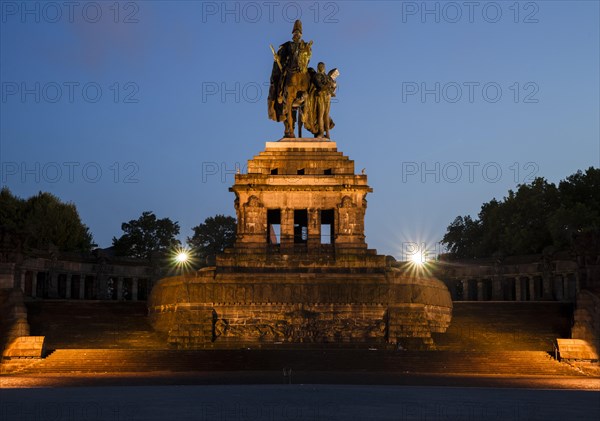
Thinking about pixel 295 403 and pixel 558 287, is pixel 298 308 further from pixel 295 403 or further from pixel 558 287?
pixel 558 287

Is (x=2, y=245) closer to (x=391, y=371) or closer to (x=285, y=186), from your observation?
(x=285, y=186)

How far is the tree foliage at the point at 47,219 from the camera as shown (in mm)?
75375

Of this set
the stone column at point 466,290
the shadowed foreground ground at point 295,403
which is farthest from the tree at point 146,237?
the shadowed foreground ground at point 295,403

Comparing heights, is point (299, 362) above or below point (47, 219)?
below

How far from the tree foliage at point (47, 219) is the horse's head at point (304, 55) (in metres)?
34.3

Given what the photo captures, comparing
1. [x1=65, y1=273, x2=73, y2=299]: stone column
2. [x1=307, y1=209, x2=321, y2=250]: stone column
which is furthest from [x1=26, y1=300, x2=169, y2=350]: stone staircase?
[x1=65, y1=273, x2=73, y2=299]: stone column

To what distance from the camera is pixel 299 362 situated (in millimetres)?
32938

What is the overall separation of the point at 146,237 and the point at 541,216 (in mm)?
39499

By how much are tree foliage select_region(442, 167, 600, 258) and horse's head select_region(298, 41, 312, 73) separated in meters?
27.7

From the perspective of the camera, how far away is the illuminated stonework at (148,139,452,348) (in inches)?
1590

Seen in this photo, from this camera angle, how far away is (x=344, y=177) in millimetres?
46969

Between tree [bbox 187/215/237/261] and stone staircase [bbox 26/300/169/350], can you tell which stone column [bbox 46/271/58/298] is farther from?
tree [bbox 187/215/237/261]

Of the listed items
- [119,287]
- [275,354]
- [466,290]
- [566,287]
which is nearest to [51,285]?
[119,287]

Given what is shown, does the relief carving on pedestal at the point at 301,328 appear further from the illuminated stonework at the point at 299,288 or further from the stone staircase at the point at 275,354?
the stone staircase at the point at 275,354
